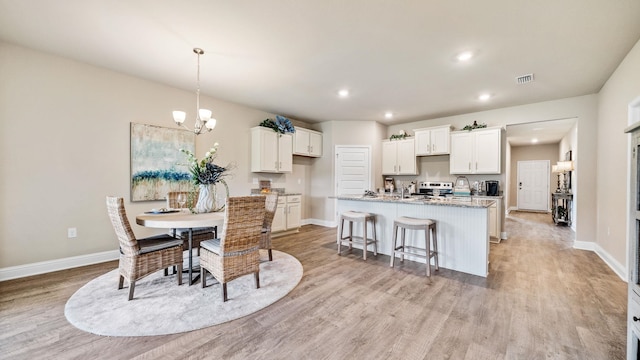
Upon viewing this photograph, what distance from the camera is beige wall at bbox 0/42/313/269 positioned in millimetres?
2861

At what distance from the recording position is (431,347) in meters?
1.78

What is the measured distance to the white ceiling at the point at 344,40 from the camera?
218 cm

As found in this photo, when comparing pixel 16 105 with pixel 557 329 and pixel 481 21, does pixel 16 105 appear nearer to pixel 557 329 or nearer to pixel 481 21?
pixel 481 21

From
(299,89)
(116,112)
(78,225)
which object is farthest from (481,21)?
(78,225)

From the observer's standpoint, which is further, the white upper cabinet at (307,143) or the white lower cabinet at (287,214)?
the white upper cabinet at (307,143)

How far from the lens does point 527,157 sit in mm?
9125

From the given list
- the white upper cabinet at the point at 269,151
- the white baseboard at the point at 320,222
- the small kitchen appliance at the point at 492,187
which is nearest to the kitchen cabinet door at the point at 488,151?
the small kitchen appliance at the point at 492,187

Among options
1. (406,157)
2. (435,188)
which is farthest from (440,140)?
(435,188)

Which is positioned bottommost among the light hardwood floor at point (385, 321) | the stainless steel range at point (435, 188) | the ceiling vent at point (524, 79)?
the light hardwood floor at point (385, 321)

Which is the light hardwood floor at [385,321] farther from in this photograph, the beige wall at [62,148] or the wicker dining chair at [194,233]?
the wicker dining chair at [194,233]

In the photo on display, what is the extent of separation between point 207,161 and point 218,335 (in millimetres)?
1770

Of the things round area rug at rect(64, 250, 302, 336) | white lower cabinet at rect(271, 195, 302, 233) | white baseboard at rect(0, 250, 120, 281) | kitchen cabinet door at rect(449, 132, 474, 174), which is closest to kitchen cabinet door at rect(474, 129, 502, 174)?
kitchen cabinet door at rect(449, 132, 474, 174)

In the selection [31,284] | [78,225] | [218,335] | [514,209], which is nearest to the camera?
[218,335]

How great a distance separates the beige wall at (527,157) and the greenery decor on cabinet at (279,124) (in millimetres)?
8425
